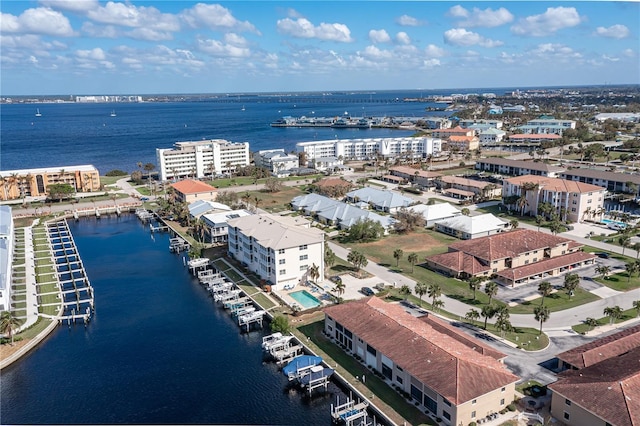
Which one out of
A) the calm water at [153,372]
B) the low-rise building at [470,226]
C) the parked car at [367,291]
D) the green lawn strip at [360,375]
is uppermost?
the low-rise building at [470,226]

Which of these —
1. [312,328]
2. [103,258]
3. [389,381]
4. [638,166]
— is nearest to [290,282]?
[312,328]

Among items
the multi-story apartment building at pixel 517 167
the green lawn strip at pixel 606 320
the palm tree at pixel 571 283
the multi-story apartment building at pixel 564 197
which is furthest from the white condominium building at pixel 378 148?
the green lawn strip at pixel 606 320

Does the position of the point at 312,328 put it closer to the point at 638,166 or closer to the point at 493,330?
the point at 493,330

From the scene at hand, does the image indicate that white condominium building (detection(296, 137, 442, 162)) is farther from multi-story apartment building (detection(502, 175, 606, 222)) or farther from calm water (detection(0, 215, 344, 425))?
calm water (detection(0, 215, 344, 425))

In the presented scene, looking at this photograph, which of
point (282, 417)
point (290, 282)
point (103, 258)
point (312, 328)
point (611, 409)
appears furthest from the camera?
point (103, 258)

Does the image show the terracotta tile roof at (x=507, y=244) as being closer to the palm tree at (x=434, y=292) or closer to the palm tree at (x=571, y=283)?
the palm tree at (x=571, y=283)

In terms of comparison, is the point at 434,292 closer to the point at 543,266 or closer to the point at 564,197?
the point at 543,266

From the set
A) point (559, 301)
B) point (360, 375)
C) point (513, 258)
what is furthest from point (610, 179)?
point (360, 375)
